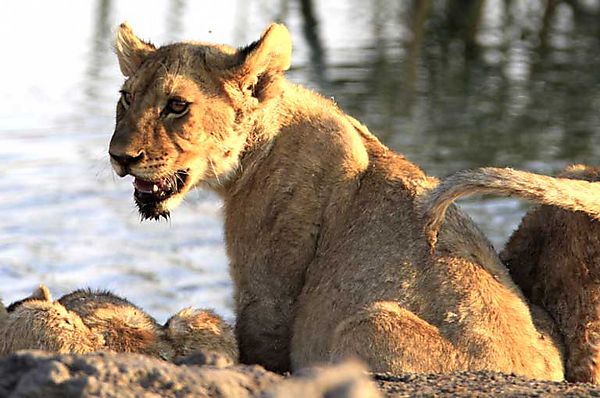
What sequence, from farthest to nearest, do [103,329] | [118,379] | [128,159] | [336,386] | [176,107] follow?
[176,107]
[128,159]
[103,329]
[118,379]
[336,386]

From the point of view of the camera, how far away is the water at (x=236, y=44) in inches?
507

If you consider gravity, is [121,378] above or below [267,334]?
above

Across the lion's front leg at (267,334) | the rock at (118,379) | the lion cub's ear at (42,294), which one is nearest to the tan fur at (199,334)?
the lion's front leg at (267,334)

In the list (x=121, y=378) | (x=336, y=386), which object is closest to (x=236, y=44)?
(x=121, y=378)

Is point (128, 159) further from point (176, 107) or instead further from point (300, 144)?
point (300, 144)

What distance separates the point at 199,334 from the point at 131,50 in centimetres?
175

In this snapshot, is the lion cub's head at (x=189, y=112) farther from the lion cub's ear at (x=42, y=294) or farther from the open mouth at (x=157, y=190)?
the lion cub's ear at (x=42, y=294)

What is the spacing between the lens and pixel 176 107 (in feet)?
22.5

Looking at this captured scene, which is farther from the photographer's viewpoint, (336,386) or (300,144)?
(300,144)

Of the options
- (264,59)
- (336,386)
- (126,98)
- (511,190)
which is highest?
(264,59)

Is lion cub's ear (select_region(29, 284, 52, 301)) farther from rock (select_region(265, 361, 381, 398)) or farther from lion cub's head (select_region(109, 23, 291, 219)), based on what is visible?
rock (select_region(265, 361, 381, 398))

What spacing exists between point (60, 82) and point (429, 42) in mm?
8096

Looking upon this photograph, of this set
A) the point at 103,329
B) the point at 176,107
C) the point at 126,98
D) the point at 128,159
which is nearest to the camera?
the point at 103,329

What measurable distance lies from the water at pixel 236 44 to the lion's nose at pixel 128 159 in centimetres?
71
